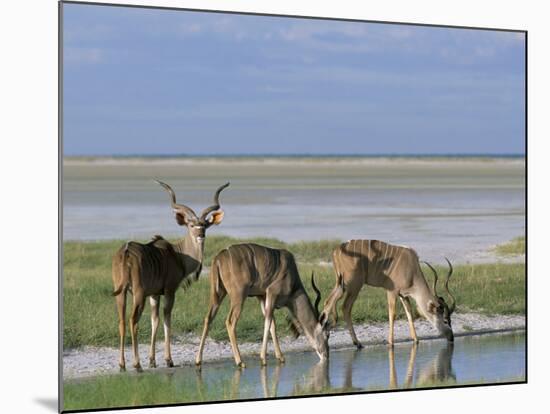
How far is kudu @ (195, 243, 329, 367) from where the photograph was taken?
11.1 m

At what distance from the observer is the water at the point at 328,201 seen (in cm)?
1223

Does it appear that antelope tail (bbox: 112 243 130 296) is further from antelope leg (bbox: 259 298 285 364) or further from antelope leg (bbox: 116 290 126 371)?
antelope leg (bbox: 259 298 285 364)

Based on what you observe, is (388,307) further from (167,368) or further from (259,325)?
(167,368)

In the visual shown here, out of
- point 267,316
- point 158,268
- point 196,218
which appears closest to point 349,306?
point 267,316

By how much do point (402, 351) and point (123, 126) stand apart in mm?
2781

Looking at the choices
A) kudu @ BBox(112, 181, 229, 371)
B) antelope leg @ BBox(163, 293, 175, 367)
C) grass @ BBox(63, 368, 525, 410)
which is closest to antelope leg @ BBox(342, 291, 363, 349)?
grass @ BBox(63, 368, 525, 410)

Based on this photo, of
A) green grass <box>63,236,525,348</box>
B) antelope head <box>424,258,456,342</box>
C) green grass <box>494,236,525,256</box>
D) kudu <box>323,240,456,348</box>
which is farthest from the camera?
green grass <box>494,236,525,256</box>

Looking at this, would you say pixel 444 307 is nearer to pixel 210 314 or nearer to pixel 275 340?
pixel 275 340

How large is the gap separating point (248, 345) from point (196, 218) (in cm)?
124

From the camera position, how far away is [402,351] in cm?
1194

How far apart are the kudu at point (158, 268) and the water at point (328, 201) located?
0.94m

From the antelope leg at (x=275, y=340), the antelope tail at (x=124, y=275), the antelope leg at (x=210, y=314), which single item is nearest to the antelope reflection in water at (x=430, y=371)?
the antelope leg at (x=275, y=340)

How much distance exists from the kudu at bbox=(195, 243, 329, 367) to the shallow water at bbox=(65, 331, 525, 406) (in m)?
0.20

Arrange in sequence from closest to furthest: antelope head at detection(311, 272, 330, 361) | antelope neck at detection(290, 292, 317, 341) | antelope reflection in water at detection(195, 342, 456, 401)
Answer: antelope reflection in water at detection(195, 342, 456, 401) → antelope neck at detection(290, 292, 317, 341) → antelope head at detection(311, 272, 330, 361)
